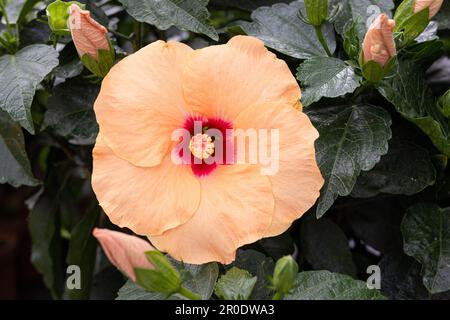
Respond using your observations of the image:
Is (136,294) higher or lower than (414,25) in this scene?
lower

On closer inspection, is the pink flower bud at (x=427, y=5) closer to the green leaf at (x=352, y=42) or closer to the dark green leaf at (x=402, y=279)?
the green leaf at (x=352, y=42)

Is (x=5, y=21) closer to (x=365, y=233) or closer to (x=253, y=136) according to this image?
(x=253, y=136)

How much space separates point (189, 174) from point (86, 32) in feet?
0.70

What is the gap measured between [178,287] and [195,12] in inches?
14.8

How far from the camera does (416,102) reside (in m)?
0.90

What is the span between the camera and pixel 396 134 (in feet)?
3.10

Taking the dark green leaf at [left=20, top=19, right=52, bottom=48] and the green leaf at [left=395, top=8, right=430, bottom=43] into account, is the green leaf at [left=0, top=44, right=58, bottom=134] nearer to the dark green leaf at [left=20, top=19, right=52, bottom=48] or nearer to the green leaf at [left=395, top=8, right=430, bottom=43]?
the dark green leaf at [left=20, top=19, right=52, bottom=48]

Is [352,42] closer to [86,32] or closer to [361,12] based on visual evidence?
[361,12]

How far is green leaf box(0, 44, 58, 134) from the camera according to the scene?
85 centimetres

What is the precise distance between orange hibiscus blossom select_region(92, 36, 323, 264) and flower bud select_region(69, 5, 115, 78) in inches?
A: 2.8

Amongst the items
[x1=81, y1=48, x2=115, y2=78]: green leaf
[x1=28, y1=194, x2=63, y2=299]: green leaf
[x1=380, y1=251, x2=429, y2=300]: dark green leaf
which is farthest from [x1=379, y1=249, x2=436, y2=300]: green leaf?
[x1=28, y1=194, x2=63, y2=299]: green leaf

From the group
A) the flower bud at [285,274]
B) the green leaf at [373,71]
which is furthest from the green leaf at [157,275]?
the green leaf at [373,71]

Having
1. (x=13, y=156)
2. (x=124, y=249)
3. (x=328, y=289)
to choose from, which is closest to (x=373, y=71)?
(x=328, y=289)

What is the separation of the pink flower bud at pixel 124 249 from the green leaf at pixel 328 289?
18 centimetres
